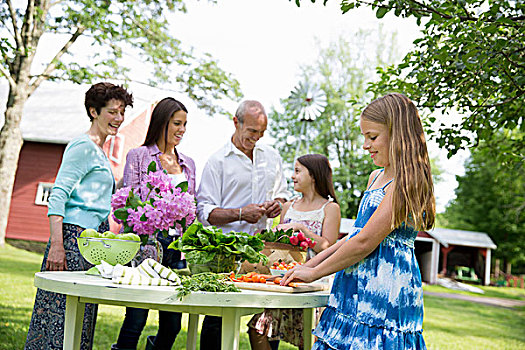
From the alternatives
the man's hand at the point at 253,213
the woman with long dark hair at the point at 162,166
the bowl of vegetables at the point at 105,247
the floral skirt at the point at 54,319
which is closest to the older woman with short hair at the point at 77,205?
the floral skirt at the point at 54,319

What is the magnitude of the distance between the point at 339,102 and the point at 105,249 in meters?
27.4

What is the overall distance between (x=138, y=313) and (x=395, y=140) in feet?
6.37

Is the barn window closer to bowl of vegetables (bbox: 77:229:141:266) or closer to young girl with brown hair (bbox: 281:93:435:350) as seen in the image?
bowl of vegetables (bbox: 77:229:141:266)

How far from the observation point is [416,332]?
2203 mm

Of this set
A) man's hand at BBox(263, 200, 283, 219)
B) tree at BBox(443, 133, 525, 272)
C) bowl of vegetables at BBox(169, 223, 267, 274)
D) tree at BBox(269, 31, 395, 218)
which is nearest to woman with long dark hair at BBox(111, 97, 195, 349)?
man's hand at BBox(263, 200, 283, 219)

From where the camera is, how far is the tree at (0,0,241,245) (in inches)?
486

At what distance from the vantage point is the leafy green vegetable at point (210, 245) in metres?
2.42

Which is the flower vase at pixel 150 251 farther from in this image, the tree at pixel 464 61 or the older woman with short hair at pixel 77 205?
the tree at pixel 464 61

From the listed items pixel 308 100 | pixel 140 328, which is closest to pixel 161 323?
pixel 140 328

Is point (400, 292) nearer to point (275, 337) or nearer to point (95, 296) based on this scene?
point (95, 296)

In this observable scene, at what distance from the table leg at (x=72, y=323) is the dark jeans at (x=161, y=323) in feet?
3.17

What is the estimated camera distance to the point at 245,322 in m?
8.36

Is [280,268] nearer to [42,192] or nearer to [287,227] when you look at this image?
[287,227]

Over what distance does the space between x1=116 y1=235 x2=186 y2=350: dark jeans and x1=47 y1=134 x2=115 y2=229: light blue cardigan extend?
0.42 m
